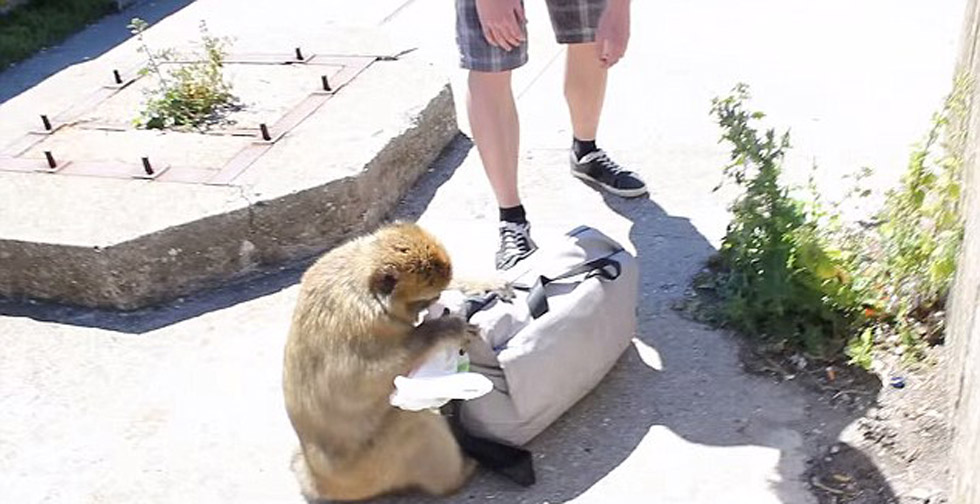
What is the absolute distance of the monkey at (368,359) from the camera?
2.62 m

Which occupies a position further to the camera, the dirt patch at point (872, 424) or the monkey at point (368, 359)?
the dirt patch at point (872, 424)

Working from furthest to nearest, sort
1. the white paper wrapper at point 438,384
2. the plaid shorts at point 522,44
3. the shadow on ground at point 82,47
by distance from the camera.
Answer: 1. the shadow on ground at point 82,47
2. the plaid shorts at point 522,44
3. the white paper wrapper at point 438,384

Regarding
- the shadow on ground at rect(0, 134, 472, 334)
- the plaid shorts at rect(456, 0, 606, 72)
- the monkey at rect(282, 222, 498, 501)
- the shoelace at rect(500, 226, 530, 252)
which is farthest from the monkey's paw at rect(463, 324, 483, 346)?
the shadow on ground at rect(0, 134, 472, 334)

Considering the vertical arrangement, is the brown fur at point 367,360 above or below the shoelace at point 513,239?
above

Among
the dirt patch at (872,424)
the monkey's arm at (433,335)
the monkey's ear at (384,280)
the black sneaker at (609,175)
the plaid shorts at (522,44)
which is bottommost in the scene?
the dirt patch at (872,424)

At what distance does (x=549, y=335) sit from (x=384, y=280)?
57cm

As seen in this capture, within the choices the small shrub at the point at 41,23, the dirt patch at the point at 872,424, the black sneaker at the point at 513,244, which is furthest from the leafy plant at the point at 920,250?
the small shrub at the point at 41,23

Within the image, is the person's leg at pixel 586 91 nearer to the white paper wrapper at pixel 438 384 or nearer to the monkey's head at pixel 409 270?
the monkey's head at pixel 409 270

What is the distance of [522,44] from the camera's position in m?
→ 3.52

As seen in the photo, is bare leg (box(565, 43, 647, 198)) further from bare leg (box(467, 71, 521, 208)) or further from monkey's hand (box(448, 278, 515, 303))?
monkey's hand (box(448, 278, 515, 303))

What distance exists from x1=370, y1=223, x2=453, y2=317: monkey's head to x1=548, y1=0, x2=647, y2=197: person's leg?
55.5 inches

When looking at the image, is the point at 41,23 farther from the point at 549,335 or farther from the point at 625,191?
the point at 549,335

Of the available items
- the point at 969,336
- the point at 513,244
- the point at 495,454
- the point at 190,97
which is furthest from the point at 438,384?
the point at 190,97

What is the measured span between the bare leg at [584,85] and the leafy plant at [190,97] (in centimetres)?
165
